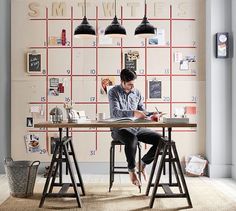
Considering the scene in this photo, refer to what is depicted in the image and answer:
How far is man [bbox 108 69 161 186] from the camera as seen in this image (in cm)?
412

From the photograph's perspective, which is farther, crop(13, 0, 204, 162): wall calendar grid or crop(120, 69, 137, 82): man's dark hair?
crop(13, 0, 204, 162): wall calendar grid

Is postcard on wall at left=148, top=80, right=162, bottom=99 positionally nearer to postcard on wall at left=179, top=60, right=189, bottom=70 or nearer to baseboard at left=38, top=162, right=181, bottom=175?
postcard on wall at left=179, top=60, right=189, bottom=70

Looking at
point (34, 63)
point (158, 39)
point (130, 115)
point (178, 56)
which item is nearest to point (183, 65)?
point (178, 56)

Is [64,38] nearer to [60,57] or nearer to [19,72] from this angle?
[60,57]

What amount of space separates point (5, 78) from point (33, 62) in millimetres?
384

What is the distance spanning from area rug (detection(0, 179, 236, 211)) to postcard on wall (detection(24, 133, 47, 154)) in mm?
1023

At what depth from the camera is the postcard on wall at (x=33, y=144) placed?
537cm

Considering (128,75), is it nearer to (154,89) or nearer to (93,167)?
(154,89)

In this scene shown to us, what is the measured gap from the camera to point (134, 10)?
5.39m

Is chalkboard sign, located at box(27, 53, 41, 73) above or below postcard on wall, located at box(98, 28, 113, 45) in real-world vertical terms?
below

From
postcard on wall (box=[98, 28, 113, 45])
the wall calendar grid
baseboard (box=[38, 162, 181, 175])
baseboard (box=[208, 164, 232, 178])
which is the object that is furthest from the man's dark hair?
baseboard (box=[208, 164, 232, 178])

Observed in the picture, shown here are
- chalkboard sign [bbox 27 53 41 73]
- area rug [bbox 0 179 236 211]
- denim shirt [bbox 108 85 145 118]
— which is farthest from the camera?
chalkboard sign [bbox 27 53 41 73]

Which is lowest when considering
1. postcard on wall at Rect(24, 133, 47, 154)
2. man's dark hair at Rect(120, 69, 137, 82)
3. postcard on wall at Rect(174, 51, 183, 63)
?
postcard on wall at Rect(24, 133, 47, 154)

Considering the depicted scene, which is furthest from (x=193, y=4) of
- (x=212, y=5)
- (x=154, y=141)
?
(x=154, y=141)
